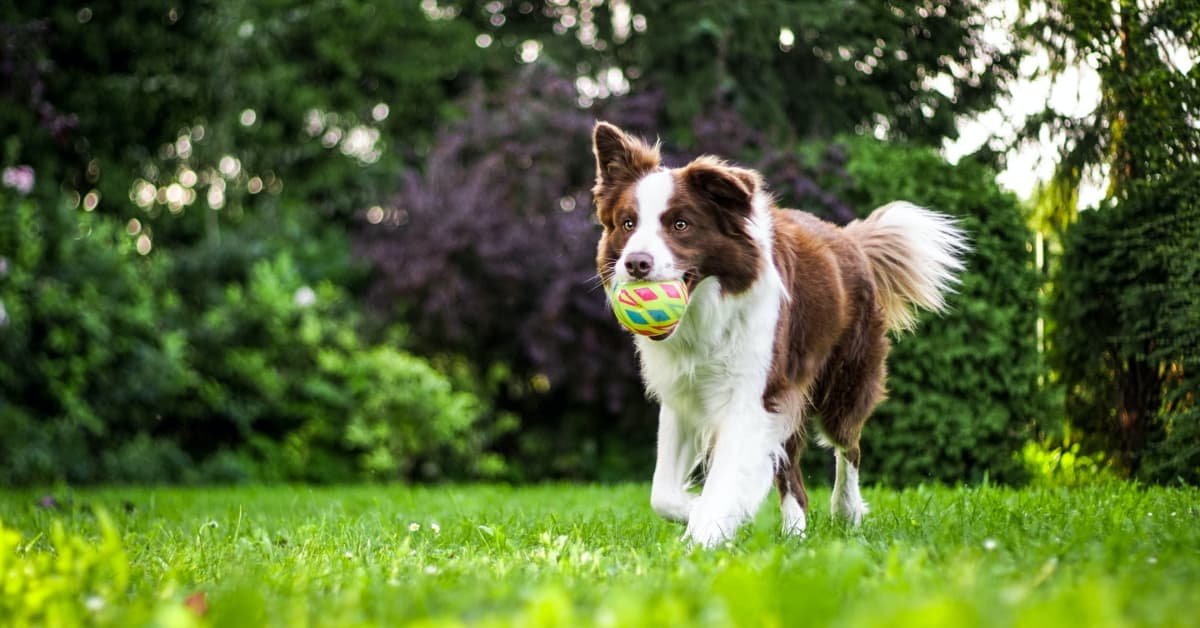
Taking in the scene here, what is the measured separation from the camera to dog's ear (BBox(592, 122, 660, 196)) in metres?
4.55

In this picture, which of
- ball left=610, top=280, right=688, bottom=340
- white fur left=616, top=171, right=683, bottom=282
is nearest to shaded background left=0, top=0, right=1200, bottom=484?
white fur left=616, top=171, right=683, bottom=282

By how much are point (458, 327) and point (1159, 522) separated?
7664 mm

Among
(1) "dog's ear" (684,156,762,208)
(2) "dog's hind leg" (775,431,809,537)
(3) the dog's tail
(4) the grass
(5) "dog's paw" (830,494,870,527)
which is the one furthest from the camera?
(3) the dog's tail

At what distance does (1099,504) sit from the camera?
4609 millimetres

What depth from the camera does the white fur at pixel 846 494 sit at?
5.04 m

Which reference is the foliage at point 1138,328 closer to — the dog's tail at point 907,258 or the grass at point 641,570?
the grass at point 641,570

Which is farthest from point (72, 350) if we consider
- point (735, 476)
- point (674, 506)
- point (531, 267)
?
point (735, 476)

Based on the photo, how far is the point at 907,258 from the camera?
18.0 feet

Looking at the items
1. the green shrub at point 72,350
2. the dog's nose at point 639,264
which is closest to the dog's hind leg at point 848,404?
the dog's nose at point 639,264

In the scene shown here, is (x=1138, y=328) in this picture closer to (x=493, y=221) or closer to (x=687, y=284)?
(x=687, y=284)

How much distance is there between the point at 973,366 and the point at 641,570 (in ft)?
16.4

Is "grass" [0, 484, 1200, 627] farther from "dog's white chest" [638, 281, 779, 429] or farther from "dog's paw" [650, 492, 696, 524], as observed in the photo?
"dog's white chest" [638, 281, 779, 429]

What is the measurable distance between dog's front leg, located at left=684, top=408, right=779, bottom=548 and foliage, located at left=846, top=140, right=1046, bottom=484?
3.45 metres

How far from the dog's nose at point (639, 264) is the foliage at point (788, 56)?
14.4 feet
